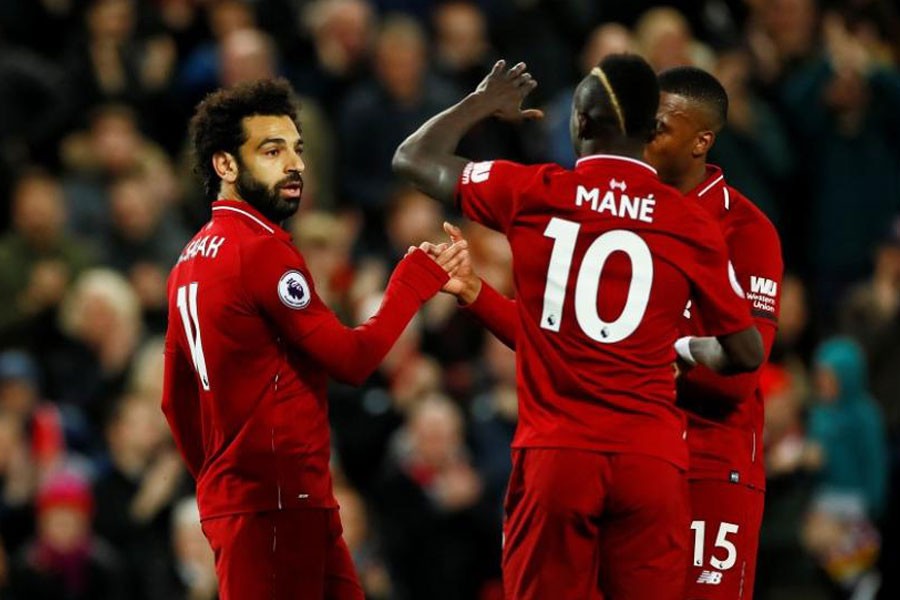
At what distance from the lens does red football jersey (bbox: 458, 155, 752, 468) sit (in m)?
6.19

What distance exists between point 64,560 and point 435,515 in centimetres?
196

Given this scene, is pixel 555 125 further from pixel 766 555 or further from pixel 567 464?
pixel 567 464

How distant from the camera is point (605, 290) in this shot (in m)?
6.18

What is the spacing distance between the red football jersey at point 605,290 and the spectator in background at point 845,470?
5251 millimetres

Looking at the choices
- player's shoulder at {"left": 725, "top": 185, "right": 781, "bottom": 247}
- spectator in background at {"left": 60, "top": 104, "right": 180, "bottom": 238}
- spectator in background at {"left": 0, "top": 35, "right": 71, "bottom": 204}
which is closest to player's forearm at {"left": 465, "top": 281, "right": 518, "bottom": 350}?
player's shoulder at {"left": 725, "top": 185, "right": 781, "bottom": 247}

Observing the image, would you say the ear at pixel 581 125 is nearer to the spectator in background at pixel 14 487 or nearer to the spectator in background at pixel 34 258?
the spectator in background at pixel 14 487

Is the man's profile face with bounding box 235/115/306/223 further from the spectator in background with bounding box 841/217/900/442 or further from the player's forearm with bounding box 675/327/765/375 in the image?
the spectator in background with bounding box 841/217/900/442

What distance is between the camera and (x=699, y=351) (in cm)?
647

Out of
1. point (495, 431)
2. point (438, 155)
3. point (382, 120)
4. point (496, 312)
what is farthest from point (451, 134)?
point (382, 120)

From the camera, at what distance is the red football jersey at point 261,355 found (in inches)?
255

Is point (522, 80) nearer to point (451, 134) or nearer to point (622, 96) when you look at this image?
point (451, 134)

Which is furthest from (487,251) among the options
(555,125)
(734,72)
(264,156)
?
(264,156)

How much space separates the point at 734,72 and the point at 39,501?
534cm

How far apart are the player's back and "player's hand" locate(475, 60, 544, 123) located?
81 cm
